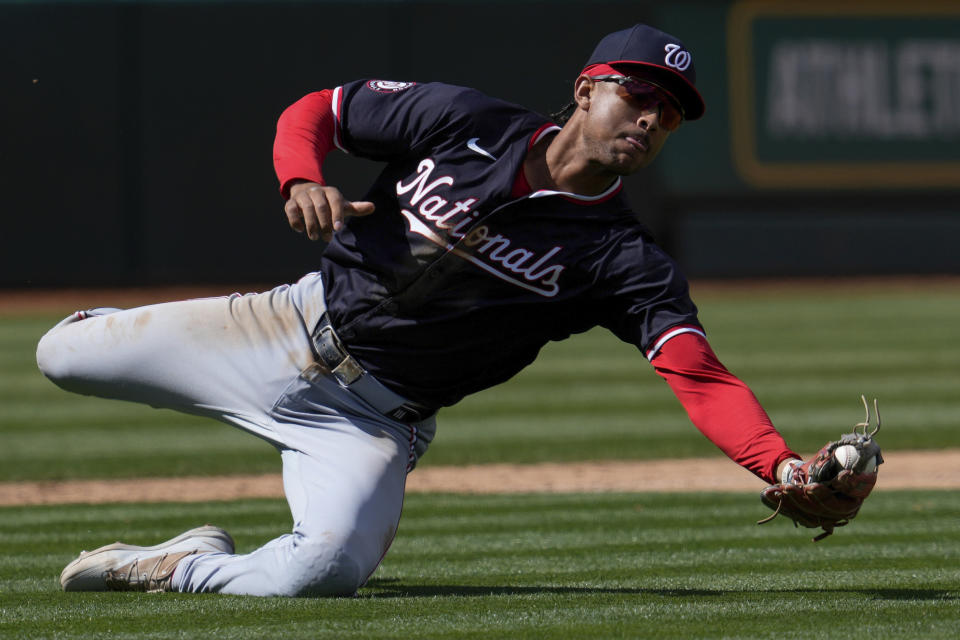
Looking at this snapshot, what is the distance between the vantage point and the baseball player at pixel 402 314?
12.7 feet

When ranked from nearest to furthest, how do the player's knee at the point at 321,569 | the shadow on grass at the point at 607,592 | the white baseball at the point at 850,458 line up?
1. the white baseball at the point at 850,458
2. the player's knee at the point at 321,569
3. the shadow on grass at the point at 607,592

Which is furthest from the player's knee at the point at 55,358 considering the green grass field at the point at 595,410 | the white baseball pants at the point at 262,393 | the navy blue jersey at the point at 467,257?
the green grass field at the point at 595,410

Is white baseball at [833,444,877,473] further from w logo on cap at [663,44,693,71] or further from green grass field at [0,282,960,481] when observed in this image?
green grass field at [0,282,960,481]

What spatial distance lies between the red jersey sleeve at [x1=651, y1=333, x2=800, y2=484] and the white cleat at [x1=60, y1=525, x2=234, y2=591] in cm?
154

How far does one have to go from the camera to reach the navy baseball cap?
383cm

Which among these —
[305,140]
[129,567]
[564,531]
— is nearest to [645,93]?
[305,140]

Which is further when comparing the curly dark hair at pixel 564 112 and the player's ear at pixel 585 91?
the curly dark hair at pixel 564 112

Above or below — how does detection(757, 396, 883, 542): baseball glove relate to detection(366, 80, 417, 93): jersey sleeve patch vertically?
below

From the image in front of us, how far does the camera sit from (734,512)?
6.41 meters

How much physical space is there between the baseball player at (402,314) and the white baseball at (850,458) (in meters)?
0.32

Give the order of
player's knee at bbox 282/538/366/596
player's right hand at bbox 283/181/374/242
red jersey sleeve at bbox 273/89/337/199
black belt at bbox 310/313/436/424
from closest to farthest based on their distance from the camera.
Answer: player's right hand at bbox 283/181/374/242 < red jersey sleeve at bbox 273/89/337/199 < player's knee at bbox 282/538/366/596 < black belt at bbox 310/313/436/424

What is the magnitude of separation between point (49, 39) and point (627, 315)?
54.7 feet

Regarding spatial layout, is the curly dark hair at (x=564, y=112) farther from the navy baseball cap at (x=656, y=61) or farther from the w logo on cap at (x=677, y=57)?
the w logo on cap at (x=677, y=57)

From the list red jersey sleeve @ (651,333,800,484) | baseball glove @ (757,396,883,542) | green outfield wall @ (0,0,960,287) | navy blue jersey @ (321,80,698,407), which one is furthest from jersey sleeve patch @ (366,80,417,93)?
green outfield wall @ (0,0,960,287)
